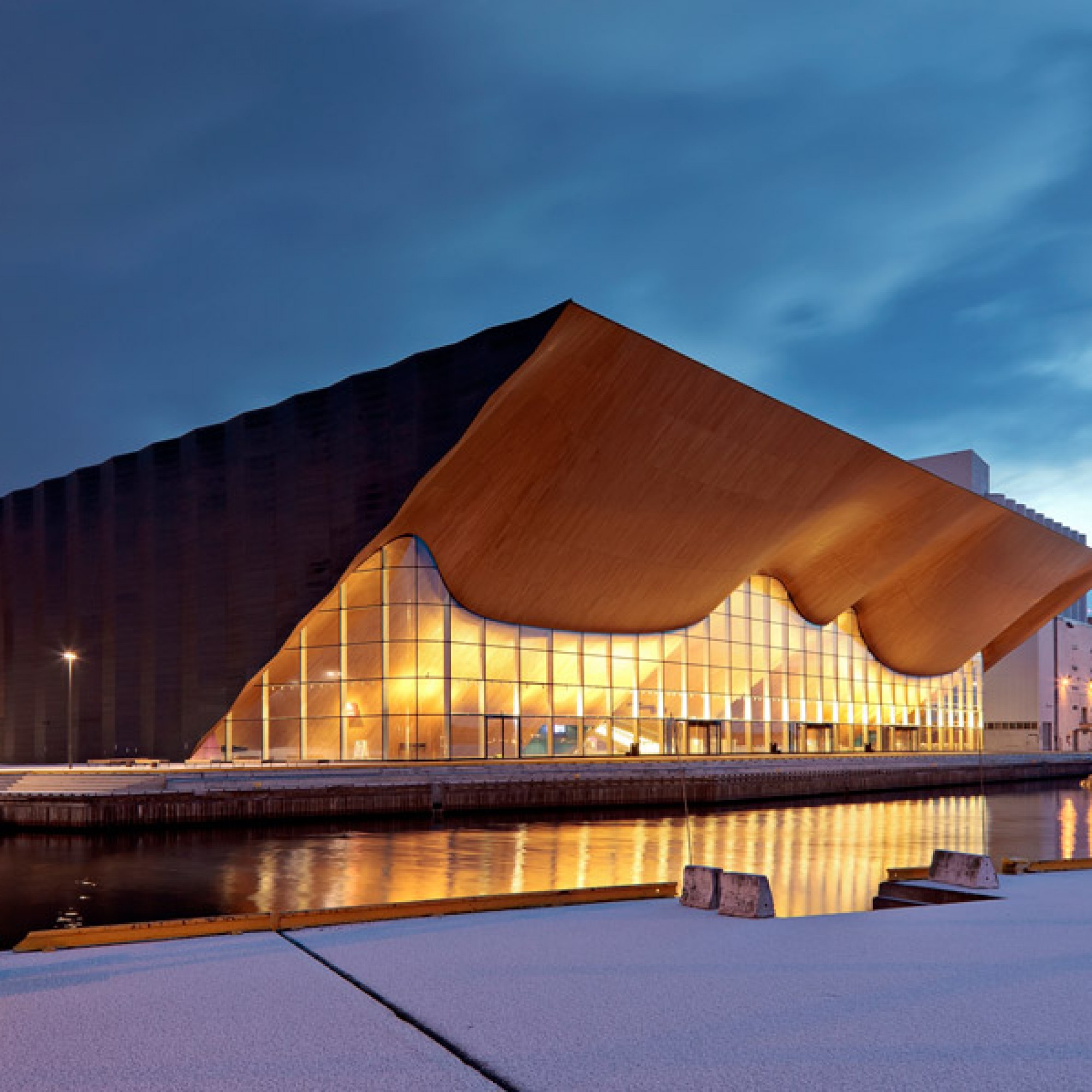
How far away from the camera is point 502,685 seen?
165 feet

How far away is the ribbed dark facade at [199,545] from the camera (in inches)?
1667

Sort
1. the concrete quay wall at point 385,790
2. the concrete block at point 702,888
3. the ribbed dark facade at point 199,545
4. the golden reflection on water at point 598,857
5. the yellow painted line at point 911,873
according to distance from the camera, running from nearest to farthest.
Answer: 1. the concrete block at point 702,888
2. the yellow painted line at point 911,873
3. the golden reflection on water at point 598,857
4. the concrete quay wall at point 385,790
5. the ribbed dark facade at point 199,545

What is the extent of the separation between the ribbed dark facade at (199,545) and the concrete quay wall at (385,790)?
28.4 feet

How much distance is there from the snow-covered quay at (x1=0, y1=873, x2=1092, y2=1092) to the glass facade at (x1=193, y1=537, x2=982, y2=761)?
1508 inches

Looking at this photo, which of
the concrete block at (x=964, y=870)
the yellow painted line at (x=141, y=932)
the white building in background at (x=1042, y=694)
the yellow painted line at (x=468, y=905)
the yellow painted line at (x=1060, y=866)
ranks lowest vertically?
the white building in background at (x=1042, y=694)

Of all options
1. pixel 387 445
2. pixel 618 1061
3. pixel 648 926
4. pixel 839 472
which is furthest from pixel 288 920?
pixel 839 472

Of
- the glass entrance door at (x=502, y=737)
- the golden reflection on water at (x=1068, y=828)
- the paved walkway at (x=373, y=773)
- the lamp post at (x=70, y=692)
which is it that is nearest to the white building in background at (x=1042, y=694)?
the paved walkway at (x=373, y=773)

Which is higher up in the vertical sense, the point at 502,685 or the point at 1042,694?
the point at 502,685

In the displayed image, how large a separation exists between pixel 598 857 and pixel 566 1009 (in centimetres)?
1861

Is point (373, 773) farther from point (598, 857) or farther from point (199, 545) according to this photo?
point (199, 545)

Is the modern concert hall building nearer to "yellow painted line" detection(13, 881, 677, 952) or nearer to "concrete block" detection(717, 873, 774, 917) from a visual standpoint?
"yellow painted line" detection(13, 881, 677, 952)

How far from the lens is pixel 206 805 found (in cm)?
3109

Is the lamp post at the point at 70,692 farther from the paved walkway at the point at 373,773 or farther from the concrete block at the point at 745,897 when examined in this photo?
the concrete block at the point at 745,897

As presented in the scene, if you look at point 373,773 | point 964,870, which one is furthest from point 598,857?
point 373,773
